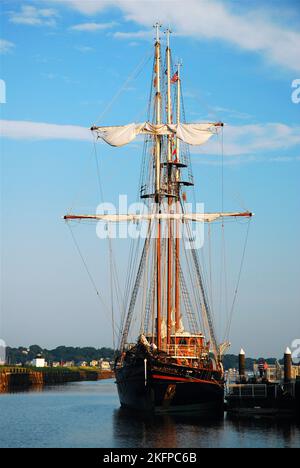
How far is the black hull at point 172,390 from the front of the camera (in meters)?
60.4

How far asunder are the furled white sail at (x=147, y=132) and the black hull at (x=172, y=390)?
1999 cm

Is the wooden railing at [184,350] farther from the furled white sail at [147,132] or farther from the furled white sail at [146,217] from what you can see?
the furled white sail at [147,132]

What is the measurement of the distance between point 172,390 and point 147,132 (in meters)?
23.2

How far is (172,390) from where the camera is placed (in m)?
60.6

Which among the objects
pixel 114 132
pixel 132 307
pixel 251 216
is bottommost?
pixel 132 307

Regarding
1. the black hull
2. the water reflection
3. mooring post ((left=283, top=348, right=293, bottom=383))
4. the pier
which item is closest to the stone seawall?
the black hull

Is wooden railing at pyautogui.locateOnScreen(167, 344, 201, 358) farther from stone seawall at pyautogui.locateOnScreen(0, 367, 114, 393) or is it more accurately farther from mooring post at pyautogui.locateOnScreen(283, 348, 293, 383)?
stone seawall at pyautogui.locateOnScreen(0, 367, 114, 393)

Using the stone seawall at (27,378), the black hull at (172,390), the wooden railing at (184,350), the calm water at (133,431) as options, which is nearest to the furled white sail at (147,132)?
the wooden railing at (184,350)

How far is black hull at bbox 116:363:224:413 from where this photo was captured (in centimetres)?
6044

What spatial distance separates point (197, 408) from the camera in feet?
205

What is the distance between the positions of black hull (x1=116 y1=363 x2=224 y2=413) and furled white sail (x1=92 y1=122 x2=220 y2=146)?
65.6ft
